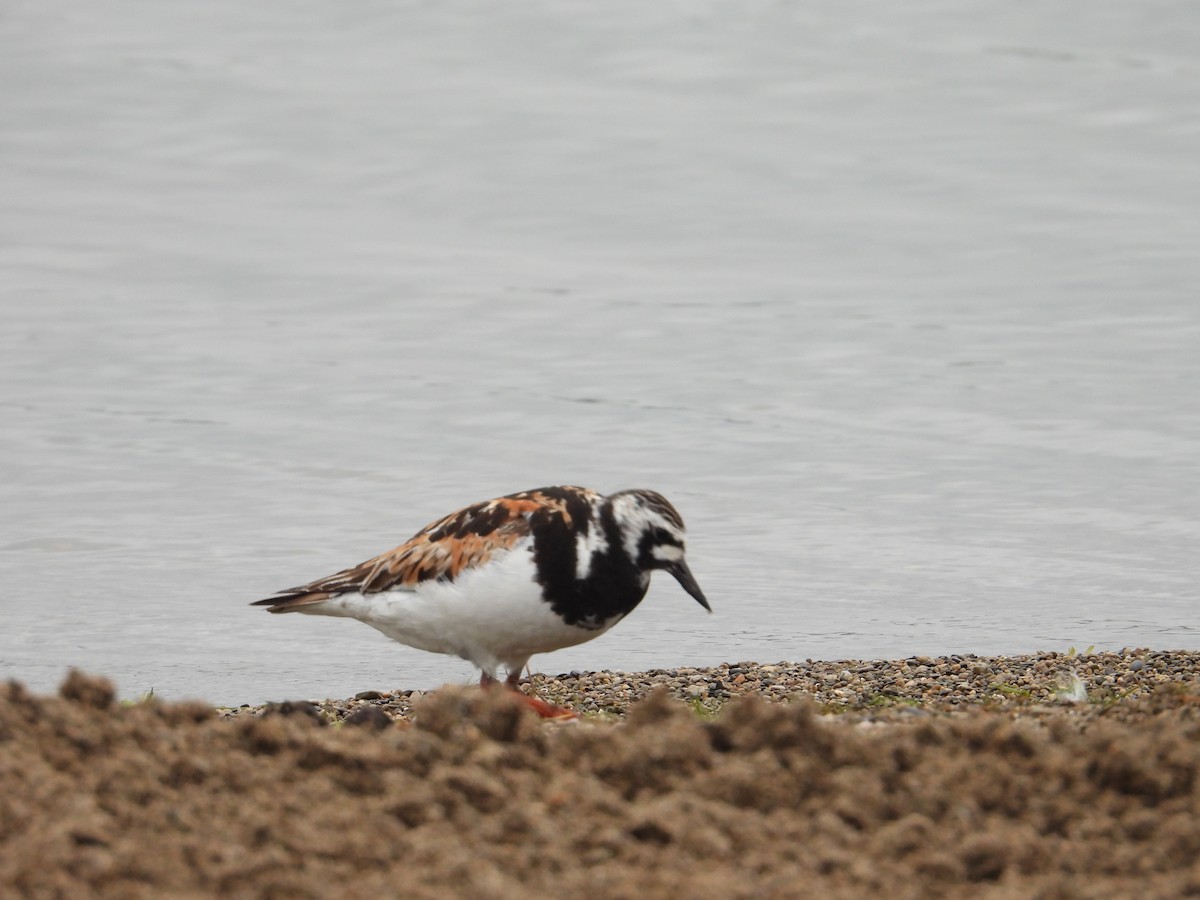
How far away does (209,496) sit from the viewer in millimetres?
11586

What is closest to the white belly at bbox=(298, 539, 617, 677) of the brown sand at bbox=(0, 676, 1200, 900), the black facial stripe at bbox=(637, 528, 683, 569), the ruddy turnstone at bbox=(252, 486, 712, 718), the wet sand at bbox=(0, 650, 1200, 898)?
the ruddy turnstone at bbox=(252, 486, 712, 718)

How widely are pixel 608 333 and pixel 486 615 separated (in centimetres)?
899

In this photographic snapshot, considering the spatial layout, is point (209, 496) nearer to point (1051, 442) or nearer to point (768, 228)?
point (1051, 442)

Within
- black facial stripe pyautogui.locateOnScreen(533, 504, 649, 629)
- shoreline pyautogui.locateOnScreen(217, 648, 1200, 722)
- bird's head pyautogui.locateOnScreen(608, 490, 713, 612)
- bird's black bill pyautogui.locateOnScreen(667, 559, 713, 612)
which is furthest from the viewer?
shoreline pyautogui.locateOnScreen(217, 648, 1200, 722)

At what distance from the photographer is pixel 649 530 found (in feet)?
21.9

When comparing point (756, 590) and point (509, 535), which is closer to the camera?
point (509, 535)

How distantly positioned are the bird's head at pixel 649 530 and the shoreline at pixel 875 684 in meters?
0.58

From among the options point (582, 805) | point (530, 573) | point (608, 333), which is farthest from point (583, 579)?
point (608, 333)

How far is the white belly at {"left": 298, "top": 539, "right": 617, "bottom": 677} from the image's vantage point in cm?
654

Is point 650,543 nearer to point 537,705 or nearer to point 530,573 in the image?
point 530,573

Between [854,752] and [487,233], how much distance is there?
14.5 meters

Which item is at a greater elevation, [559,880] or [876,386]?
[876,386]

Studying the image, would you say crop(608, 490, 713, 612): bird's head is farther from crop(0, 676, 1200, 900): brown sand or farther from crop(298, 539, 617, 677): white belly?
crop(0, 676, 1200, 900): brown sand

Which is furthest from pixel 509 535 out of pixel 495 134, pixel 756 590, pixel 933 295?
pixel 495 134
